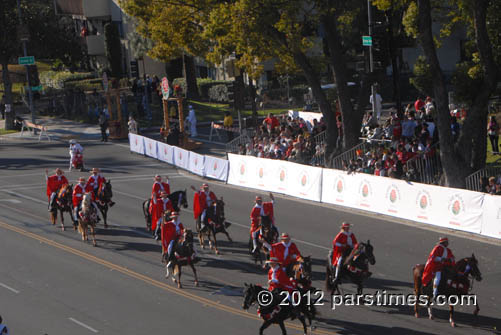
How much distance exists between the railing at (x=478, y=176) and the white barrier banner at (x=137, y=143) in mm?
21135

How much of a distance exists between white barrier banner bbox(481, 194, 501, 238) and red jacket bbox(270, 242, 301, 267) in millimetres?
7944

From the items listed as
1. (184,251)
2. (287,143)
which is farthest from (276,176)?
(184,251)

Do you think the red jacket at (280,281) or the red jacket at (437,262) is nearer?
the red jacket at (280,281)

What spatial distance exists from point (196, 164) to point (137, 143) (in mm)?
7298

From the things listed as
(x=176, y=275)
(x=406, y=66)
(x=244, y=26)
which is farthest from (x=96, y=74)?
Answer: (x=176, y=275)

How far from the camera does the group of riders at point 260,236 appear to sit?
1588 cm

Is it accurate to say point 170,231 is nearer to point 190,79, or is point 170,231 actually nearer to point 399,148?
point 399,148

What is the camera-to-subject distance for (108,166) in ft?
126

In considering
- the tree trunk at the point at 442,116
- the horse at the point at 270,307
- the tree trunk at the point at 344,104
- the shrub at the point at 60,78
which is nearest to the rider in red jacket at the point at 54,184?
the tree trunk at the point at 344,104

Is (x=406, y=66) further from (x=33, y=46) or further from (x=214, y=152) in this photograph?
(x=33, y=46)

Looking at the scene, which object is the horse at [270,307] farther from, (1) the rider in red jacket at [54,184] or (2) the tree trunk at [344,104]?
(2) the tree trunk at [344,104]

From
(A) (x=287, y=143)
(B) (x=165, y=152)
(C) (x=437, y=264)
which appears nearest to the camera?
(C) (x=437, y=264)

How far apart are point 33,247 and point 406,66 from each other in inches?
1444

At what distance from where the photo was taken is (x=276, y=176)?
30.8 meters
